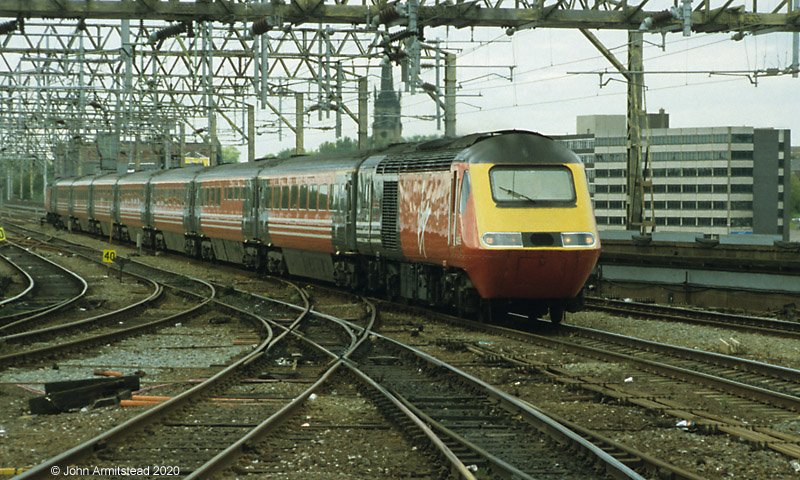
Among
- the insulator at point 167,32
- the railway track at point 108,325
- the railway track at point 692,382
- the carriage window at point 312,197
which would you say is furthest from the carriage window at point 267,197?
the railway track at point 692,382

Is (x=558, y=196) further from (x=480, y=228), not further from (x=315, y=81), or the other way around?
(x=315, y=81)

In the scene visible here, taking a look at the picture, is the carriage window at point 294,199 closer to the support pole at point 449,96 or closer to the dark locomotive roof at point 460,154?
the dark locomotive roof at point 460,154

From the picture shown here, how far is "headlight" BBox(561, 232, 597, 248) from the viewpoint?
1579 centimetres

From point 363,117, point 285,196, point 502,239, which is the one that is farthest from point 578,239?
point 363,117

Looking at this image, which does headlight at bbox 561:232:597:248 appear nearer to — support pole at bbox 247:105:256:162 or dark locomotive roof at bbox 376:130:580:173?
dark locomotive roof at bbox 376:130:580:173

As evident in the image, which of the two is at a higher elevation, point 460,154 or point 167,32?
point 167,32

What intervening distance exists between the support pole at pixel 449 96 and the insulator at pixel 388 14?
19.9 feet

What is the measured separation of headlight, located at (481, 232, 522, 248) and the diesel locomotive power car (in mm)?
16

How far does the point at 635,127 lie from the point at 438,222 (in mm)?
9700

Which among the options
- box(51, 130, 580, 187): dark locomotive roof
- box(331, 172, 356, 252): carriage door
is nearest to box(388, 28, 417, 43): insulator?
box(51, 130, 580, 187): dark locomotive roof

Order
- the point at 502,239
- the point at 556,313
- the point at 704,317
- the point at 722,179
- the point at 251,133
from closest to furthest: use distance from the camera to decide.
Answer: the point at 502,239, the point at 556,313, the point at 704,317, the point at 251,133, the point at 722,179

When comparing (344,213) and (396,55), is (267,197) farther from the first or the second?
(344,213)

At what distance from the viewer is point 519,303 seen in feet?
56.3

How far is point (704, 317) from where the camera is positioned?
1867cm
